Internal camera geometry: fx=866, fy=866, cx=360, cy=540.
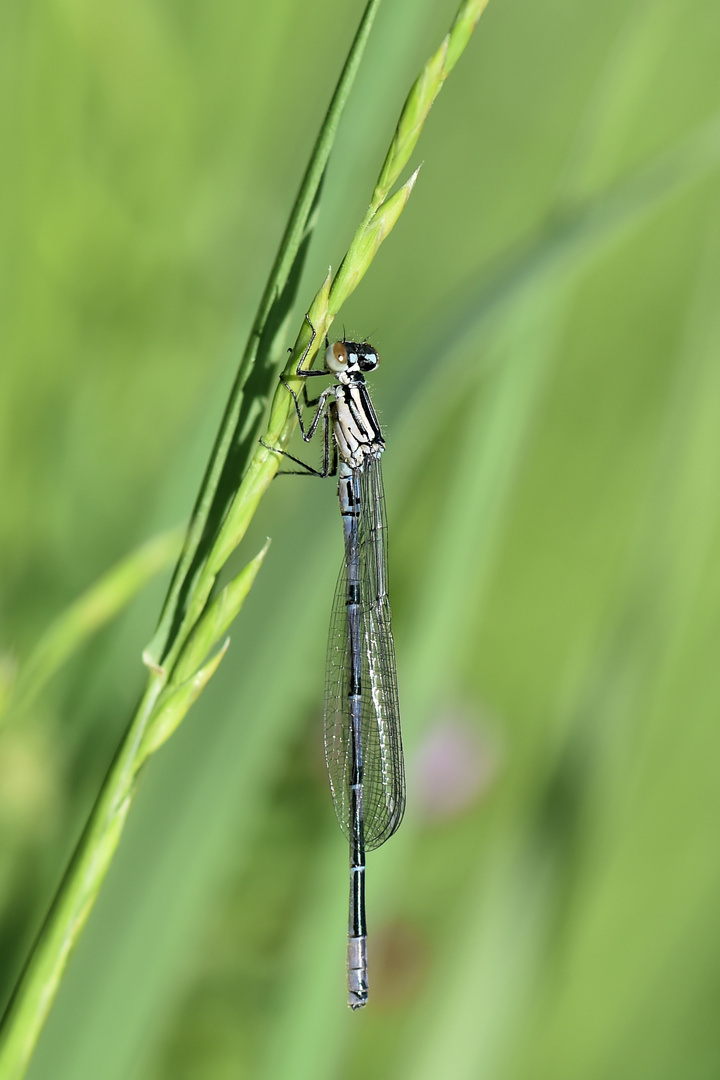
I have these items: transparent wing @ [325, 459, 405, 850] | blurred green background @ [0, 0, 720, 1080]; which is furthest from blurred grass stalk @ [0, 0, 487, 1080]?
transparent wing @ [325, 459, 405, 850]

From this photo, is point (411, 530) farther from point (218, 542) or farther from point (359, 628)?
point (218, 542)

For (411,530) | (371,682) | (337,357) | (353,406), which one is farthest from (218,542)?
(411,530)

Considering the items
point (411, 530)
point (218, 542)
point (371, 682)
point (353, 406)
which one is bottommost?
point (371, 682)

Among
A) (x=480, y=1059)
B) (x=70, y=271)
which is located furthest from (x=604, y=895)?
(x=70, y=271)

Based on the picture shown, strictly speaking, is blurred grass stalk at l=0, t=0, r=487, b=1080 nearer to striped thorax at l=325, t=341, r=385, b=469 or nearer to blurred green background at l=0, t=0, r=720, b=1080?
blurred green background at l=0, t=0, r=720, b=1080

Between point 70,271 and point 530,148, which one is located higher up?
point 530,148

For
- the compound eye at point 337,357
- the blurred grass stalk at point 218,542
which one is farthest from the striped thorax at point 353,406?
the blurred grass stalk at point 218,542

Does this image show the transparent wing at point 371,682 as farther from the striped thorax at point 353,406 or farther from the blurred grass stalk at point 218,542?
the blurred grass stalk at point 218,542

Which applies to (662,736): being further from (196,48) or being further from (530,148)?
(196,48)
